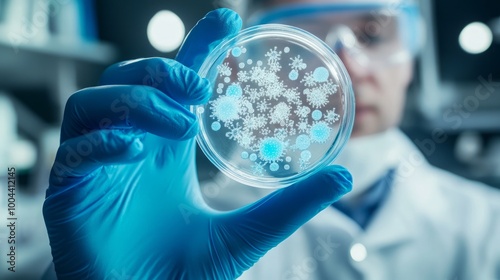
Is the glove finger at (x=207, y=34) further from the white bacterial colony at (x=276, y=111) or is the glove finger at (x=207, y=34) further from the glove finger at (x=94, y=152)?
the glove finger at (x=94, y=152)

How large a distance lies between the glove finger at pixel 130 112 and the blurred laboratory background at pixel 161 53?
1.29 metres

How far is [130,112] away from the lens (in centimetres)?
79

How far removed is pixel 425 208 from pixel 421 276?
0.80 feet

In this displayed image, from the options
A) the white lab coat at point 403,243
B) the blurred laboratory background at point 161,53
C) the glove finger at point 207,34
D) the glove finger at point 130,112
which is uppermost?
the glove finger at point 207,34

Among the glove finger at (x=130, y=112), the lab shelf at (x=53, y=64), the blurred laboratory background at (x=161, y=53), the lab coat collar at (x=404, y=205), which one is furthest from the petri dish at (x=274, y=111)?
the lab shelf at (x=53, y=64)

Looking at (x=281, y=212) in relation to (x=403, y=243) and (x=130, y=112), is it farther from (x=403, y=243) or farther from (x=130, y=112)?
(x=403, y=243)

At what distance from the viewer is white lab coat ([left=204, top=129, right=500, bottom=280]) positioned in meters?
1.58

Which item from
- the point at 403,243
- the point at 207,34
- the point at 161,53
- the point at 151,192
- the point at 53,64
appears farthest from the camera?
the point at 161,53

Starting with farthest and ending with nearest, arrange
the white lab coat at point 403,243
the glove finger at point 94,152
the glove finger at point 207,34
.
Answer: the white lab coat at point 403,243 → the glove finger at point 207,34 → the glove finger at point 94,152

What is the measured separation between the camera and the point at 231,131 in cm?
92

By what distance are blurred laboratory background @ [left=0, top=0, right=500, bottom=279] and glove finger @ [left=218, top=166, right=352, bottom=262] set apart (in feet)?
4.35

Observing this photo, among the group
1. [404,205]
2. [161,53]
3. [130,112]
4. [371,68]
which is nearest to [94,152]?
[130,112]

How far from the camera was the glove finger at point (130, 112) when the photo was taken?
788mm

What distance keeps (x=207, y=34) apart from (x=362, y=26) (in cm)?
95
